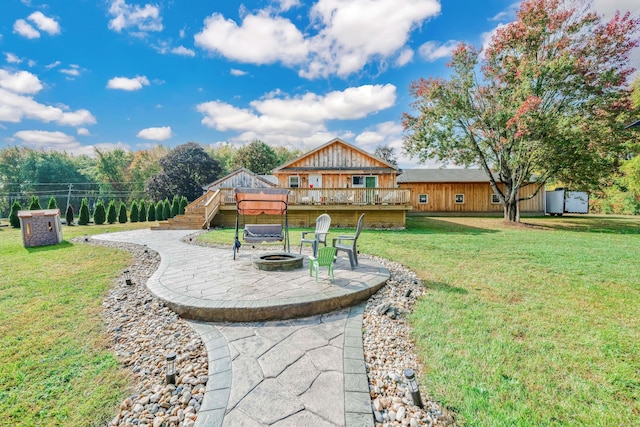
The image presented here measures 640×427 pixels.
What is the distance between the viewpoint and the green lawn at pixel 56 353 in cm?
191

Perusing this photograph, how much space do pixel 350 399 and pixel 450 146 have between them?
16264 millimetres

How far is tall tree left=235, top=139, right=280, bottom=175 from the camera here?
119ft

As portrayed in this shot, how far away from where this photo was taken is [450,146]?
15.3 m

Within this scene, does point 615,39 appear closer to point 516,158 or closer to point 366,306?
point 516,158

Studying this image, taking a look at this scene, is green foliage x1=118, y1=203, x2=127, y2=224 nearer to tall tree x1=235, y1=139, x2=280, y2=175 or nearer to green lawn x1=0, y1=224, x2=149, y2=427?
green lawn x1=0, y1=224, x2=149, y2=427

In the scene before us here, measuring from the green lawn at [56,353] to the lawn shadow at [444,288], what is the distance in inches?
168

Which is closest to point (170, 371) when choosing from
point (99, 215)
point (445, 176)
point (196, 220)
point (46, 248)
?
point (46, 248)

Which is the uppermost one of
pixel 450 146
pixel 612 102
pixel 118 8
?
pixel 118 8

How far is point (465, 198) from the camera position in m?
22.6

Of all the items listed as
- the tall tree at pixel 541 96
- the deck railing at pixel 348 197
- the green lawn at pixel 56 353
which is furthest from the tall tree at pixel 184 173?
the green lawn at pixel 56 353

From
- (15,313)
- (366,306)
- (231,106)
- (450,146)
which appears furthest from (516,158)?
(231,106)

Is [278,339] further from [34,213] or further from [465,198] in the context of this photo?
[465,198]

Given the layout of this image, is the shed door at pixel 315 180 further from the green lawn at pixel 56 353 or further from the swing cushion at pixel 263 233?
the green lawn at pixel 56 353

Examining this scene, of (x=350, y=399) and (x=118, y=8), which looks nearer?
(x=350, y=399)
